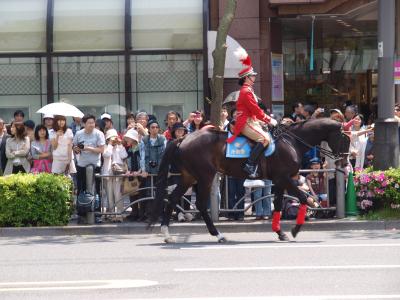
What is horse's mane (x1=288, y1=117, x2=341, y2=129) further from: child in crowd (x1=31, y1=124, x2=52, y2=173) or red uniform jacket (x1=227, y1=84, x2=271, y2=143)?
child in crowd (x1=31, y1=124, x2=52, y2=173)

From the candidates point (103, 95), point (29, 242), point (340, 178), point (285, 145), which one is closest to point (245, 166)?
point (285, 145)

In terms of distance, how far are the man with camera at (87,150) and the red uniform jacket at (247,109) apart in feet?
11.5

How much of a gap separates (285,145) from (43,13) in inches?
462

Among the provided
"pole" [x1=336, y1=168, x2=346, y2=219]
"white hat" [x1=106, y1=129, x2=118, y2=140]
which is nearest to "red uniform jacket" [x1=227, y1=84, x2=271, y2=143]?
"pole" [x1=336, y1=168, x2=346, y2=219]

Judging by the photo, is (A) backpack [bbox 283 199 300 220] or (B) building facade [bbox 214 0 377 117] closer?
(A) backpack [bbox 283 199 300 220]

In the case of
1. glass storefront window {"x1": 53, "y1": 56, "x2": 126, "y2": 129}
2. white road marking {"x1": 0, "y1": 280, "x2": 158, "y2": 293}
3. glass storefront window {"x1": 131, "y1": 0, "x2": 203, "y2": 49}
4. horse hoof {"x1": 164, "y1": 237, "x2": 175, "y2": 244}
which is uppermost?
glass storefront window {"x1": 131, "y1": 0, "x2": 203, "y2": 49}

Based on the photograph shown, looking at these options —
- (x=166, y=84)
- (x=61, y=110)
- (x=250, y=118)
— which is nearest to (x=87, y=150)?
(x=61, y=110)

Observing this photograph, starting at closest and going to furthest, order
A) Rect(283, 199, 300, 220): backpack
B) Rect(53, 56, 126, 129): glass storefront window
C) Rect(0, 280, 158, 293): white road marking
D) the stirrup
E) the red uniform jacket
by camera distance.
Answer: Rect(0, 280, 158, 293): white road marking, the red uniform jacket, the stirrup, Rect(283, 199, 300, 220): backpack, Rect(53, 56, 126, 129): glass storefront window

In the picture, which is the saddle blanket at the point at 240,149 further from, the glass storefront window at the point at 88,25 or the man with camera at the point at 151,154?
the glass storefront window at the point at 88,25

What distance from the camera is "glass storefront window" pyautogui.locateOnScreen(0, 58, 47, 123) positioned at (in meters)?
25.4

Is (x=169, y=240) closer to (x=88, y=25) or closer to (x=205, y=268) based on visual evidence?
(x=205, y=268)

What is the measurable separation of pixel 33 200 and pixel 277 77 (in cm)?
1093

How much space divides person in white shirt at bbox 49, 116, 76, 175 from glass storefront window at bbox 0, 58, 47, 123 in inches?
302

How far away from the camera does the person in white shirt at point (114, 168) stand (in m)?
17.1
